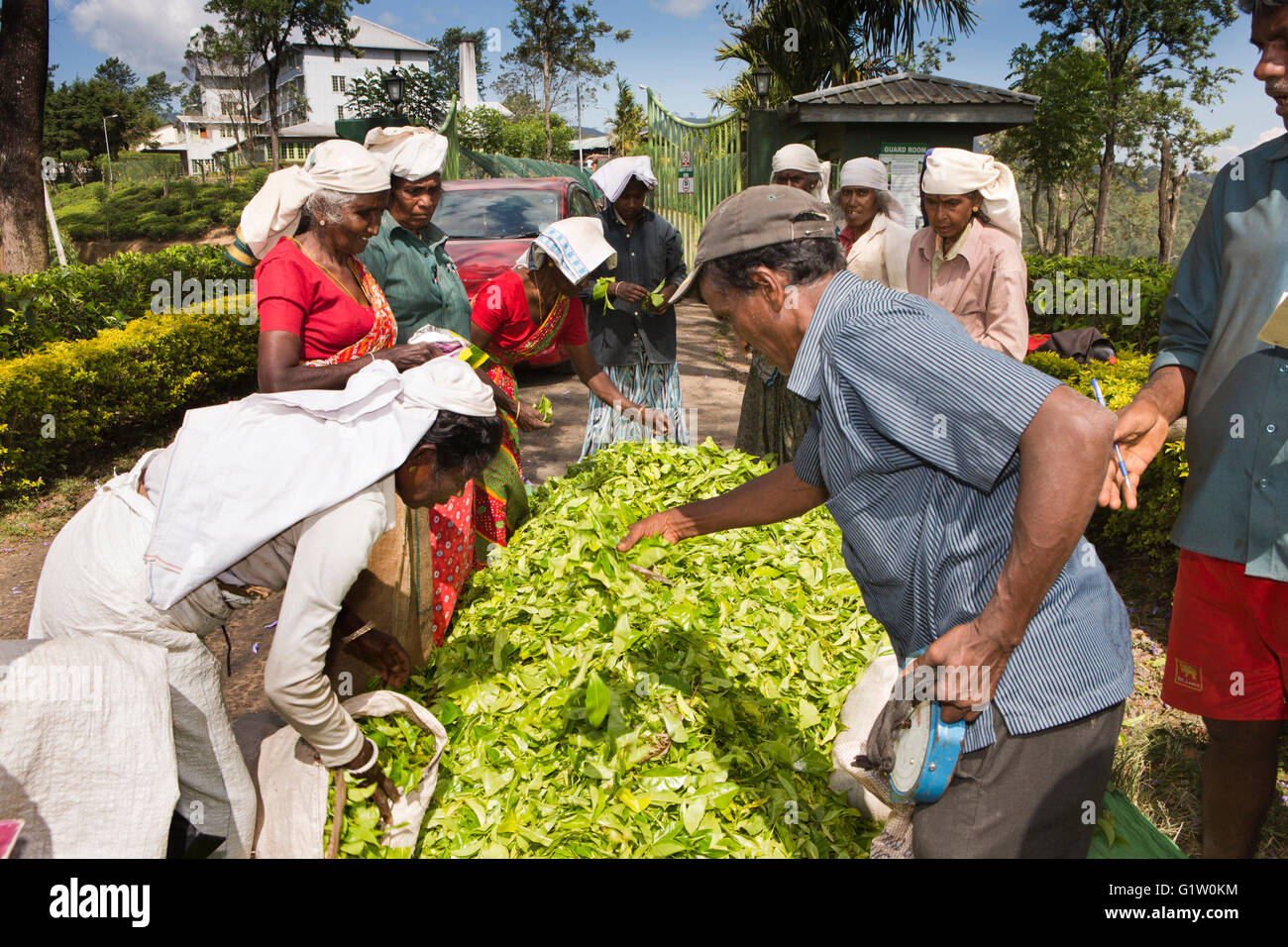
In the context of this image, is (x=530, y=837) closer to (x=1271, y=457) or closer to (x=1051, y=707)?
(x=1051, y=707)

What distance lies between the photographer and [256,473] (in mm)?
1898

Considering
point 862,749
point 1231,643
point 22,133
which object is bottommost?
point 862,749

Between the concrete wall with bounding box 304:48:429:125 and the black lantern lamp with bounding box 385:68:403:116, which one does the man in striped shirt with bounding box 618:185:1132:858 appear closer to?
the black lantern lamp with bounding box 385:68:403:116

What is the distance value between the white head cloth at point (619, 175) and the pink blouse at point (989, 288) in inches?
86.6

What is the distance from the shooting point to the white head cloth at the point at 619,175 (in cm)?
534

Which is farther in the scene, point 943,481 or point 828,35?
point 828,35

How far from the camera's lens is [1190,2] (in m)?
16.2

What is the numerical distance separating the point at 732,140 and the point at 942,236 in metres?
11.7

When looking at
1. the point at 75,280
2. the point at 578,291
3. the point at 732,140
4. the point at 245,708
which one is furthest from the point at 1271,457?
the point at 732,140

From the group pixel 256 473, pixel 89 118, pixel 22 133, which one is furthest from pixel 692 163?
pixel 89 118

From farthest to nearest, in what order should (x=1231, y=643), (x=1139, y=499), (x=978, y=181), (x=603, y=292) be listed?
1. (x=603, y=292)
2. (x=1139, y=499)
3. (x=978, y=181)
4. (x=1231, y=643)

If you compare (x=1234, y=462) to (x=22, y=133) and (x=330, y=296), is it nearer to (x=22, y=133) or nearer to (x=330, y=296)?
(x=330, y=296)

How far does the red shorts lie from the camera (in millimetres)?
2143

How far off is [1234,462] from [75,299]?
865 cm
